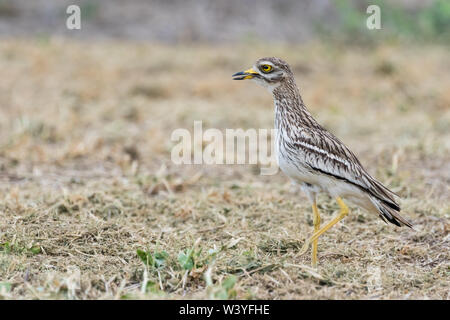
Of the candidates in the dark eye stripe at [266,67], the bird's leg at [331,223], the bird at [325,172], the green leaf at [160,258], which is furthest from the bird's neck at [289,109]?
the green leaf at [160,258]

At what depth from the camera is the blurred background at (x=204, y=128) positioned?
430 cm

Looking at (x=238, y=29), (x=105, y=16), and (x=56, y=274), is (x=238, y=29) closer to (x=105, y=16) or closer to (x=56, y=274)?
(x=105, y=16)

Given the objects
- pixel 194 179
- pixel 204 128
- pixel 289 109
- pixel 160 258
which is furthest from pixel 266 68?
pixel 204 128

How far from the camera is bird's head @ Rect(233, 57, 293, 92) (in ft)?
16.2

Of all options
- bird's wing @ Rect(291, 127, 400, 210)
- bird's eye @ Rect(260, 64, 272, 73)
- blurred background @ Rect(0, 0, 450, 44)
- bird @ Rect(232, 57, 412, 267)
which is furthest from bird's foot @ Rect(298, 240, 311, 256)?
blurred background @ Rect(0, 0, 450, 44)

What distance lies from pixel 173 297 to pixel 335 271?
3.50 feet

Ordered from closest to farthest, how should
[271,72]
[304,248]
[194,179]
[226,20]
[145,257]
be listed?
[145,257] < [304,248] < [271,72] < [194,179] < [226,20]

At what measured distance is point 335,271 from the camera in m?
4.32

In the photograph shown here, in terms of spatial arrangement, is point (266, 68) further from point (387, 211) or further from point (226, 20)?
point (226, 20)

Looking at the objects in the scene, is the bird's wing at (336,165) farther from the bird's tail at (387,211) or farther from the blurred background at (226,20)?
the blurred background at (226,20)

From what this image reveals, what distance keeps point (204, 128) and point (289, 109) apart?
375 centimetres

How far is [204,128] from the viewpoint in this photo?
855 cm

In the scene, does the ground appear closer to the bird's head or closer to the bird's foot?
the bird's foot

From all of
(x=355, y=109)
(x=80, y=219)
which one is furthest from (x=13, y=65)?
(x=80, y=219)
